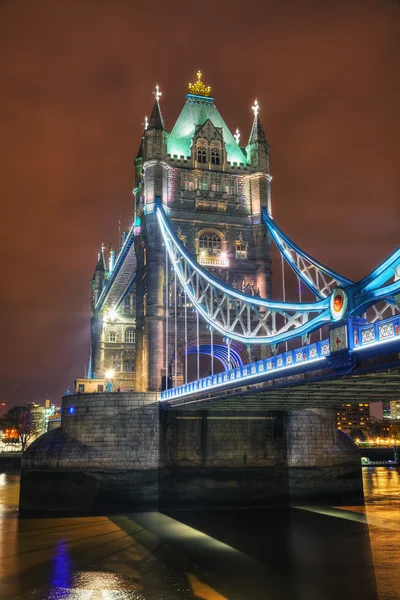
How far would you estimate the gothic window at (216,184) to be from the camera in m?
45.3

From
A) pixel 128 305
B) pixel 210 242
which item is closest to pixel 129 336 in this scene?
pixel 128 305

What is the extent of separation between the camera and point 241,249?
44.6m

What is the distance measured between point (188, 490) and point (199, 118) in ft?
94.5

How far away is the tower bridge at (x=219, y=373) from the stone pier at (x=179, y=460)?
0.07 meters

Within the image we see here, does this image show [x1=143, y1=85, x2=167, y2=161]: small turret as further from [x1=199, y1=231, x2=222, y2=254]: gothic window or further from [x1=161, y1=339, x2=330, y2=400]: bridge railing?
[x1=161, y1=339, x2=330, y2=400]: bridge railing

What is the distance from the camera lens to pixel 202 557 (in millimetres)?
22672

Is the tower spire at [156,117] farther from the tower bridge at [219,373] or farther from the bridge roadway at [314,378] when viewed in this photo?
the bridge roadway at [314,378]

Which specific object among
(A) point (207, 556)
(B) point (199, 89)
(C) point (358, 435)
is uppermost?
(B) point (199, 89)

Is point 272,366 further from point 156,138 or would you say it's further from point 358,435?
point 358,435

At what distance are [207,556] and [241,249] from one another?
2559cm

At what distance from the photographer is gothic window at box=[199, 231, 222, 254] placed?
4394 cm

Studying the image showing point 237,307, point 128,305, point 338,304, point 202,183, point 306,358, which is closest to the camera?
point 338,304

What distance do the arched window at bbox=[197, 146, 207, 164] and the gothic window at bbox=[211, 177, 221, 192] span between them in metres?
1.69

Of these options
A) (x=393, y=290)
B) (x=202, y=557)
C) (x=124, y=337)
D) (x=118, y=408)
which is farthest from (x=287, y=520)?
(x=124, y=337)
